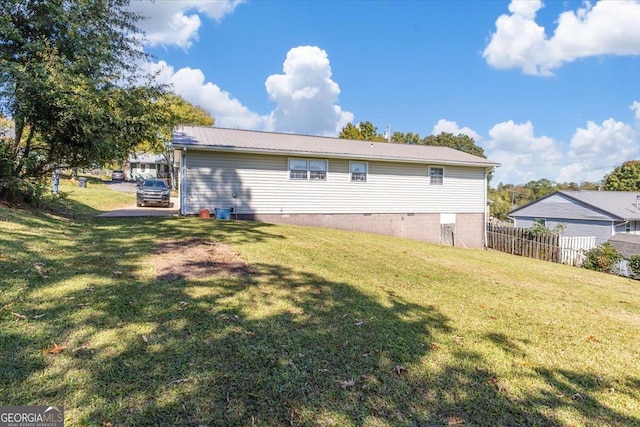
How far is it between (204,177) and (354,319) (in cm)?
1018

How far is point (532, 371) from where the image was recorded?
3133 millimetres

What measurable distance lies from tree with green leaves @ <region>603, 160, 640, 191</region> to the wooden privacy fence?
148 feet

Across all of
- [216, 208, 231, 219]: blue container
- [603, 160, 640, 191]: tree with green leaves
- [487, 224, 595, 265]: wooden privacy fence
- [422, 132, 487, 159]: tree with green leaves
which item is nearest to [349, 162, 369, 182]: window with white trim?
[216, 208, 231, 219]: blue container

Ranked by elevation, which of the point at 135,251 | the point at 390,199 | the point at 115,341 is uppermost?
the point at 390,199

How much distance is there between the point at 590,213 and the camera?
25359 mm

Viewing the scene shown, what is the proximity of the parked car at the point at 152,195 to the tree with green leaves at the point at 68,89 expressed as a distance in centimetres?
755

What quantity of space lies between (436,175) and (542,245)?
5.30 metres

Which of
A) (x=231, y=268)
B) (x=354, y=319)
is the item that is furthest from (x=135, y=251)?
(x=354, y=319)

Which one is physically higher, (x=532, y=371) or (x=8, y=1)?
(x=8, y=1)

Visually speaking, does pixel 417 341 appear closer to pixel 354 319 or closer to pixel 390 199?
pixel 354 319

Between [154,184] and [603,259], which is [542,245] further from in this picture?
[154,184]

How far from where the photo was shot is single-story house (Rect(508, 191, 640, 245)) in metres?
24.3

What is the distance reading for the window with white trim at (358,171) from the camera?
15.0m

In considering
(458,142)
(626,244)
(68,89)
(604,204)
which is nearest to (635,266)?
(626,244)
